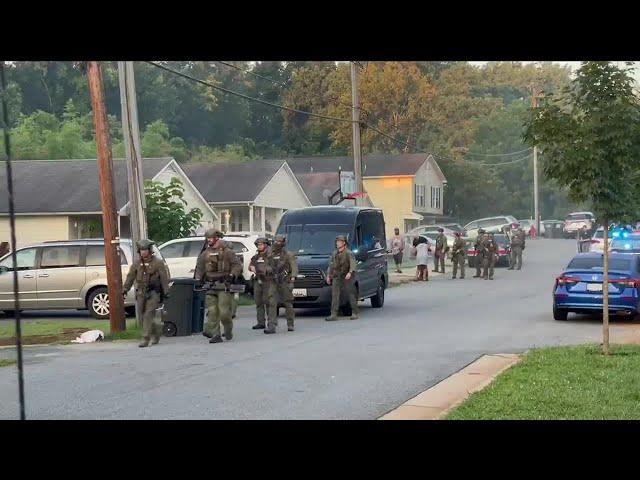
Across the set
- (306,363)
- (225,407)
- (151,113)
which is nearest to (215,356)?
(306,363)

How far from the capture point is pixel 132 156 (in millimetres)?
21703

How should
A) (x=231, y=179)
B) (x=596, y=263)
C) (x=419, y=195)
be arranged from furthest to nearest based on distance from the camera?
1. (x=419, y=195)
2. (x=231, y=179)
3. (x=596, y=263)

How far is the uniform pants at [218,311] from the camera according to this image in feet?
62.4

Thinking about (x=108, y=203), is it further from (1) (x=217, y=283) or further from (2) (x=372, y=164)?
(2) (x=372, y=164)

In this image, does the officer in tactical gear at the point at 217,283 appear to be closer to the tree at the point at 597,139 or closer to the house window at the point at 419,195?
the tree at the point at 597,139

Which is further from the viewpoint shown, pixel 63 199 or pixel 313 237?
pixel 63 199

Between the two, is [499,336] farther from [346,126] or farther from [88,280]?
[346,126]

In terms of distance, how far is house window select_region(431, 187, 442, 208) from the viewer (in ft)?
253

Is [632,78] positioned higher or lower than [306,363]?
higher

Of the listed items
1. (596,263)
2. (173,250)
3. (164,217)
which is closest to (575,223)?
(164,217)

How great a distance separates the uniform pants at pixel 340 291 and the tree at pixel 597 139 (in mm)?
7979

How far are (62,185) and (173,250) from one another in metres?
19.3
